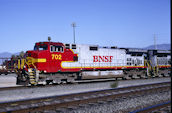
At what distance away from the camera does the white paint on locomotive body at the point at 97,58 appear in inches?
688

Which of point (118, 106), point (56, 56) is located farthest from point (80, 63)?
point (118, 106)

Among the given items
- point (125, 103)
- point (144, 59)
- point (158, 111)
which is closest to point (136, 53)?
point (144, 59)

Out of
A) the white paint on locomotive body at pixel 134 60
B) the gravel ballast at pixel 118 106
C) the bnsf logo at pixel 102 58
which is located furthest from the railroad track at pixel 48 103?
the white paint on locomotive body at pixel 134 60

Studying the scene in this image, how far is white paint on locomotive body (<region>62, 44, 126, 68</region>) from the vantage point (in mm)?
17484

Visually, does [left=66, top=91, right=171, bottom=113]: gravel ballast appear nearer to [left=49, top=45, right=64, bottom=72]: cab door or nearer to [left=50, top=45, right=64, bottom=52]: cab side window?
[left=49, top=45, right=64, bottom=72]: cab door

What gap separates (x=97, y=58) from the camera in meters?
18.8

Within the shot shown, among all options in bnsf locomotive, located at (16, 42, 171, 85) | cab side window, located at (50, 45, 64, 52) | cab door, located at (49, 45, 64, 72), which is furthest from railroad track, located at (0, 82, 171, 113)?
cab side window, located at (50, 45, 64, 52)

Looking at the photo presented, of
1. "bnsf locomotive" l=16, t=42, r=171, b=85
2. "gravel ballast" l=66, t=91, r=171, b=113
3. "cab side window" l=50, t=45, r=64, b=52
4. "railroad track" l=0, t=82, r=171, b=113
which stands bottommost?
"gravel ballast" l=66, t=91, r=171, b=113

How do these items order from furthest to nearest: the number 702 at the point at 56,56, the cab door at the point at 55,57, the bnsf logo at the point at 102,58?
the bnsf logo at the point at 102,58 < the number 702 at the point at 56,56 < the cab door at the point at 55,57

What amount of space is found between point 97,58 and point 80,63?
210 cm

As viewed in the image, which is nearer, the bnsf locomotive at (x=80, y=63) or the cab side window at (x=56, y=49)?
the bnsf locomotive at (x=80, y=63)

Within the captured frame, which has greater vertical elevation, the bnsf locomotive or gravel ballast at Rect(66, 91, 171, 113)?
the bnsf locomotive

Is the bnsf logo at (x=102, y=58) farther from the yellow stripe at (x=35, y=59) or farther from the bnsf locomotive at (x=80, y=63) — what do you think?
the yellow stripe at (x=35, y=59)

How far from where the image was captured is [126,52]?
2136cm
